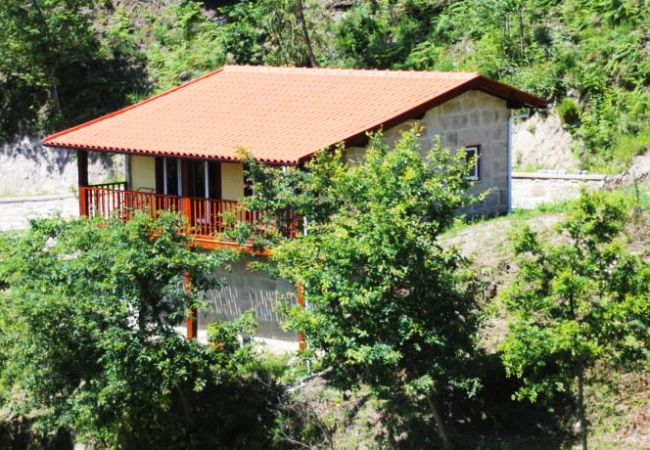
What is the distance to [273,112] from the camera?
2700 centimetres

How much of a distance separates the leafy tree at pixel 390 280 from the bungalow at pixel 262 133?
194 inches

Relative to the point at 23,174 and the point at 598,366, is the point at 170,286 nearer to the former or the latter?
the point at 598,366

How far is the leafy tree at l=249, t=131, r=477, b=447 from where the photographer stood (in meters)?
17.7

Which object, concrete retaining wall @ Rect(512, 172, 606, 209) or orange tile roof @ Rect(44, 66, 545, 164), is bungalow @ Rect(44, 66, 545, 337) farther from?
concrete retaining wall @ Rect(512, 172, 606, 209)

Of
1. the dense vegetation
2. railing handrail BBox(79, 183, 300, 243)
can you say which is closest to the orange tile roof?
railing handrail BBox(79, 183, 300, 243)

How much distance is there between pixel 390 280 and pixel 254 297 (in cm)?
805

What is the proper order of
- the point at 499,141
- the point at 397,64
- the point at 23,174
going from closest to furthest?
the point at 499,141 < the point at 397,64 < the point at 23,174

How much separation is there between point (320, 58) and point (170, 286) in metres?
18.6

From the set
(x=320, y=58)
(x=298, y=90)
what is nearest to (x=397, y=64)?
(x=320, y=58)

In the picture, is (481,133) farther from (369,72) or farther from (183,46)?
(183,46)

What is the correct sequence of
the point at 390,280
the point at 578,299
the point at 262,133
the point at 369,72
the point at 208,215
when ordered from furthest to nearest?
the point at 369,72 < the point at 262,133 < the point at 208,215 < the point at 390,280 < the point at 578,299

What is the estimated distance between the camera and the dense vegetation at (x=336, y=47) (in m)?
31.0

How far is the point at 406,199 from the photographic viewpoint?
1797 cm

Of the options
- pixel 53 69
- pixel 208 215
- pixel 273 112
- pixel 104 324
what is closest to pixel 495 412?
pixel 104 324
